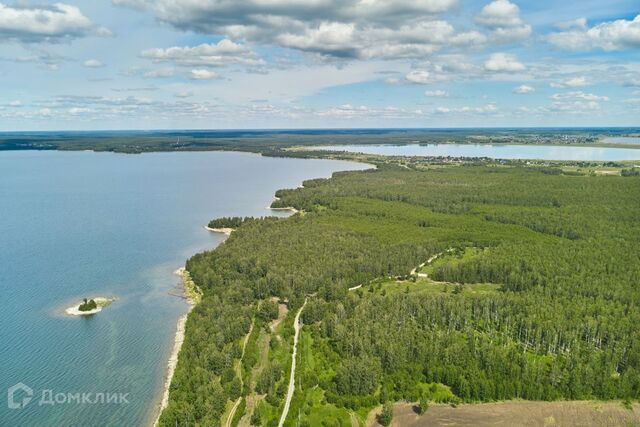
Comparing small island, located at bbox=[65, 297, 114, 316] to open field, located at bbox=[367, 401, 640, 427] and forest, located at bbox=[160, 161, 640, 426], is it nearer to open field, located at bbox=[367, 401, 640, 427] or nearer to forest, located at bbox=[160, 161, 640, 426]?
forest, located at bbox=[160, 161, 640, 426]

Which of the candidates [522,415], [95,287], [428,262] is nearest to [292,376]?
[522,415]

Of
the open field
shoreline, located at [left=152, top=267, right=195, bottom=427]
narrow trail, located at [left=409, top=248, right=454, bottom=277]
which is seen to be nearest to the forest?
narrow trail, located at [left=409, top=248, right=454, bottom=277]

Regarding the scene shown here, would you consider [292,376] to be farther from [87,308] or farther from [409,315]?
[87,308]

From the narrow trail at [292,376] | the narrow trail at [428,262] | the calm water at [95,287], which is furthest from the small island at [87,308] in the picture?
the narrow trail at [428,262]

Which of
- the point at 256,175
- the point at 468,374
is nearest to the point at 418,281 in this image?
the point at 468,374

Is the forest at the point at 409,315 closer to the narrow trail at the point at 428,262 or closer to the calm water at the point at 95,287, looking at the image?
the narrow trail at the point at 428,262

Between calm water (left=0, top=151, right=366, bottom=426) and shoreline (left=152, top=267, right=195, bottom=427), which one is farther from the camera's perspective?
calm water (left=0, top=151, right=366, bottom=426)
